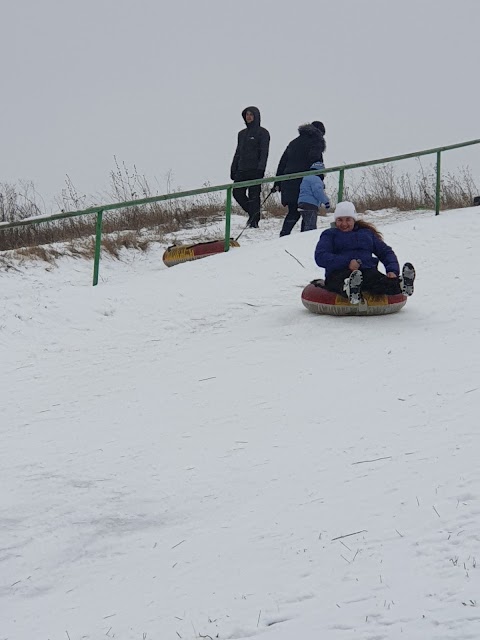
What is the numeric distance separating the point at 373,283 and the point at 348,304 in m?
0.30

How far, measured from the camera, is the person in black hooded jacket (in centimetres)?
1385

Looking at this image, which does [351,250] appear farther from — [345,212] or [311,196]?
[311,196]

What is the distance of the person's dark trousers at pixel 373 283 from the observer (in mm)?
9086

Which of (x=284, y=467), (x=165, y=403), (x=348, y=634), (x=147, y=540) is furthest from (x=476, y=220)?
(x=348, y=634)

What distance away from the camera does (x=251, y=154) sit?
14.0 meters

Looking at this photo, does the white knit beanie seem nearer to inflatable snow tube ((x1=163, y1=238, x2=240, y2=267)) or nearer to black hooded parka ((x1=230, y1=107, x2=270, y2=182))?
inflatable snow tube ((x1=163, y1=238, x2=240, y2=267))

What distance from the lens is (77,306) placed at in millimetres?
10070

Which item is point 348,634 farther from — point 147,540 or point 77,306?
point 77,306

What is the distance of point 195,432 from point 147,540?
1.54 meters

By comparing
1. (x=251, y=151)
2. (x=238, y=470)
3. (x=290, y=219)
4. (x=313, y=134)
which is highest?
(x=313, y=134)

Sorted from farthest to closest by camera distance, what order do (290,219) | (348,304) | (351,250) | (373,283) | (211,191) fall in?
(290,219) < (211,191) < (351,250) < (348,304) < (373,283)

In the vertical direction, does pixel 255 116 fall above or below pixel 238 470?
above

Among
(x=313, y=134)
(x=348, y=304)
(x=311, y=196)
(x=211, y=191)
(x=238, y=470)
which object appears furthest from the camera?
(x=313, y=134)

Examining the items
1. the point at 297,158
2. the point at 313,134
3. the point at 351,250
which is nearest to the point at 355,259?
the point at 351,250
